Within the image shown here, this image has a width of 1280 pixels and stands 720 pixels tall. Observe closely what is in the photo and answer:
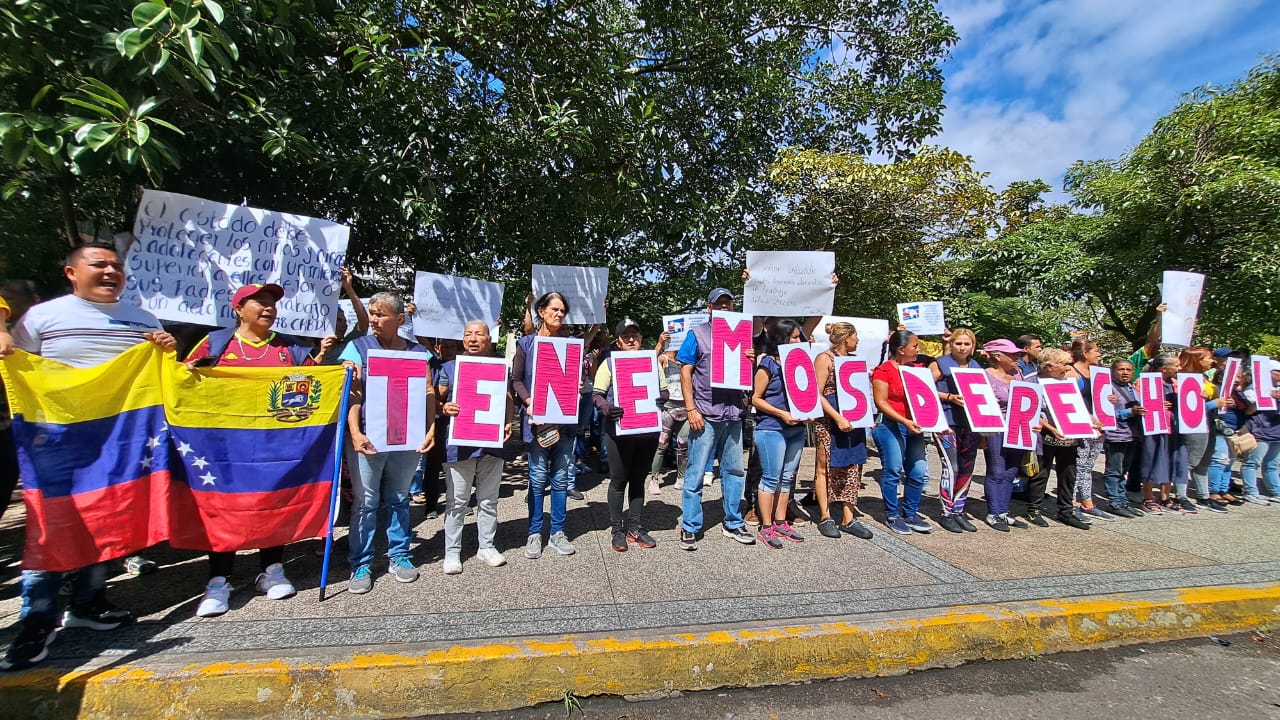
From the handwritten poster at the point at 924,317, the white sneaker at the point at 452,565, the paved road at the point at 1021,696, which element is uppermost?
the handwritten poster at the point at 924,317

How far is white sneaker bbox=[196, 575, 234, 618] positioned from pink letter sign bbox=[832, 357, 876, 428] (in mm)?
4531

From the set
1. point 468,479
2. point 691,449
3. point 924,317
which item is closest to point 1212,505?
point 924,317

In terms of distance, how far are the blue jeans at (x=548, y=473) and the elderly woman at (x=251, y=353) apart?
5.22 feet

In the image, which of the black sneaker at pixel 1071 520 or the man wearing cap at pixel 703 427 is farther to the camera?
the black sneaker at pixel 1071 520

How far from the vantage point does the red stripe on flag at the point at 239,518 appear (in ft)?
10.4

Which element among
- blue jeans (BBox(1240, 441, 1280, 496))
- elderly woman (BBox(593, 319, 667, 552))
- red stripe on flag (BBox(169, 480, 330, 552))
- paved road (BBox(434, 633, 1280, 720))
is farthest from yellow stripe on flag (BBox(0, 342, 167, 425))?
blue jeans (BBox(1240, 441, 1280, 496))

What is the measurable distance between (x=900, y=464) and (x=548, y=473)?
123 inches

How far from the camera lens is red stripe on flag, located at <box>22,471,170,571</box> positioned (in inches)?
104

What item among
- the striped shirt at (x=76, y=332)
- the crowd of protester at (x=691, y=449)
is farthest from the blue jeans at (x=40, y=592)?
the striped shirt at (x=76, y=332)

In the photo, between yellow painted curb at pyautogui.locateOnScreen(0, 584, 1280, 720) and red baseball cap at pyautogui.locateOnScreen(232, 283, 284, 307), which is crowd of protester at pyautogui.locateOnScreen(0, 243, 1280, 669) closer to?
red baseball cap at pyautogui.locateOnScreen(232, 283, 284, 307)

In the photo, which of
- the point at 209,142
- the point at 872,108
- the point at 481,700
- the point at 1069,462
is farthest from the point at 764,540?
the point at 872,108

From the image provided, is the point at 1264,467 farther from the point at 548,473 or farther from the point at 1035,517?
the point at 548,473

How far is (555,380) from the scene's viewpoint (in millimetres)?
4102

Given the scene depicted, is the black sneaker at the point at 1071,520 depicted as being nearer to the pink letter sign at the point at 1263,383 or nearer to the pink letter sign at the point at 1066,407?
the pink letter sign at the point at 1066,407
